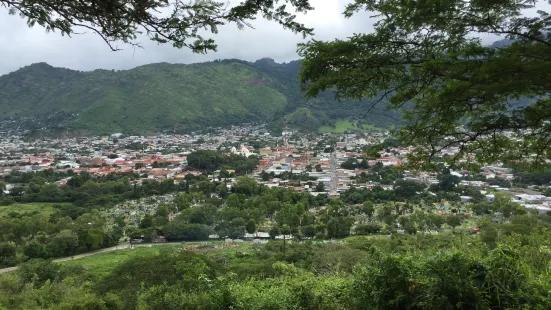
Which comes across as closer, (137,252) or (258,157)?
(137,252)

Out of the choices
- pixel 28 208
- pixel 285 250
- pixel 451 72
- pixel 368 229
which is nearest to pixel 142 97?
pixel 28 208

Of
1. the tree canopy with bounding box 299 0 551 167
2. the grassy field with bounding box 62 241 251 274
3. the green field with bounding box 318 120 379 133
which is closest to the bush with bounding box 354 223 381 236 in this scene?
the grassy field with bounding box 62 241 251 274

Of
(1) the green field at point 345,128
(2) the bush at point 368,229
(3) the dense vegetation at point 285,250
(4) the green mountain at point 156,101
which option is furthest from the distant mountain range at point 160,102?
(2) the bush at point 368,229

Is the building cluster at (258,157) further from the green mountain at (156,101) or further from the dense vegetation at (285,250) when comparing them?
the green mountain at (156,101)

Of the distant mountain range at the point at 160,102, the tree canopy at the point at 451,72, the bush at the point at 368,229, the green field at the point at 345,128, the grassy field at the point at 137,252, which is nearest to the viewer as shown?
the tree canopy at the point at 451,72

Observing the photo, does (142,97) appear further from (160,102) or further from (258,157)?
(258,157)

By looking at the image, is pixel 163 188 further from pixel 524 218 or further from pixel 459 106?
pixel 459 106

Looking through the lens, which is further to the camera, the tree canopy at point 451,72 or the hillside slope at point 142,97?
→ the hillside slope at point 142,97

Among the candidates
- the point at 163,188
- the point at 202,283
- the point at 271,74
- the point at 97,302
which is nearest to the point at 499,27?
the point at 202,283
